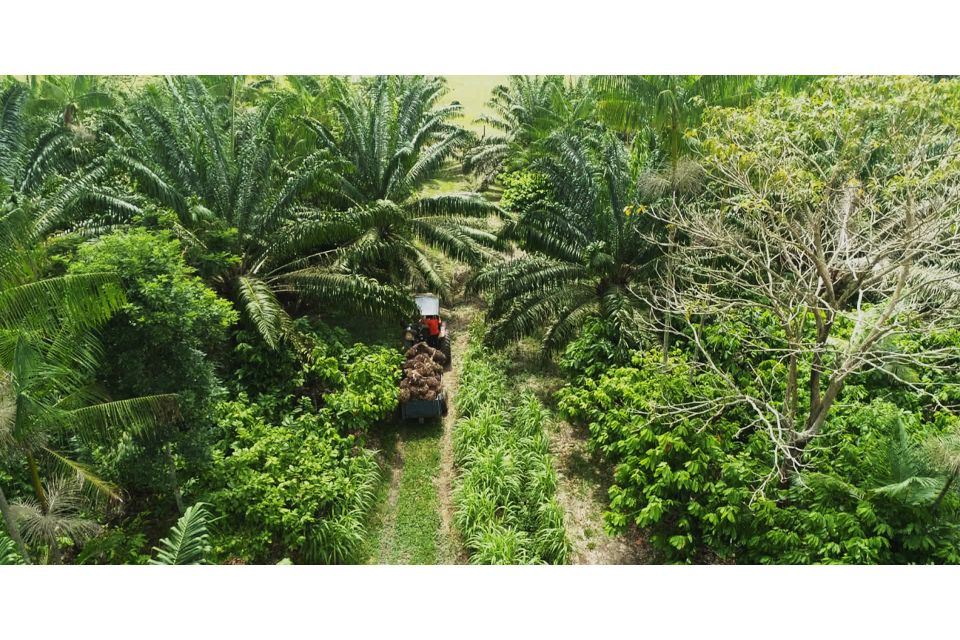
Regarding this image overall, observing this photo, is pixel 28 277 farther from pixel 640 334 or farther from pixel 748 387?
pixel 748 387

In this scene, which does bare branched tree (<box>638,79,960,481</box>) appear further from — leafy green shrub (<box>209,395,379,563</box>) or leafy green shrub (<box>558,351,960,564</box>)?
leafy green shrub (<box>209,395,379,563</box>)

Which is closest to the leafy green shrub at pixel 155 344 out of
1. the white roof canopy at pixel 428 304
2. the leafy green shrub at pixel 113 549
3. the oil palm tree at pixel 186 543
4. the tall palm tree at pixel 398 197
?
the leafy green shrub at pixel 113 549

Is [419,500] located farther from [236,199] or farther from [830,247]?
[830,247]

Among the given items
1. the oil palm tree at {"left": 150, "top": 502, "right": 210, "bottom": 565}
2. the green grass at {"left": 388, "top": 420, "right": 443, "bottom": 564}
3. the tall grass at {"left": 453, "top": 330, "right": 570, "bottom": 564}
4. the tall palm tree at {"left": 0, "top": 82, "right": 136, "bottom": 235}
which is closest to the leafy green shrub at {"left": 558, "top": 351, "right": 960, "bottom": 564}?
the tall grass at {"left": 453, "top": 330, "right": 570, "bottom": 564}

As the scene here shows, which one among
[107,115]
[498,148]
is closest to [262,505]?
[107,115]

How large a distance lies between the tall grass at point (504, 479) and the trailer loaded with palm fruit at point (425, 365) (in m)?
0.52

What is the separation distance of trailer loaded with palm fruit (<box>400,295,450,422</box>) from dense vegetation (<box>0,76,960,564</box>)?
0.38m

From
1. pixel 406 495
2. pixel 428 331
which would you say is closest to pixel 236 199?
pixel 428 331

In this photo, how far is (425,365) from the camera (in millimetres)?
10461

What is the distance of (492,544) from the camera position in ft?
24.1

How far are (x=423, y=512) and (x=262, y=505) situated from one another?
2283 millimetres

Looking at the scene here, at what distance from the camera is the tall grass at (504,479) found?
7.55 meters

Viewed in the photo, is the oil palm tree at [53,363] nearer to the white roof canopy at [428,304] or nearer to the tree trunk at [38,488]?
the tree trunk at [38,488]

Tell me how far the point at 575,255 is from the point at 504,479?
4.57 m
